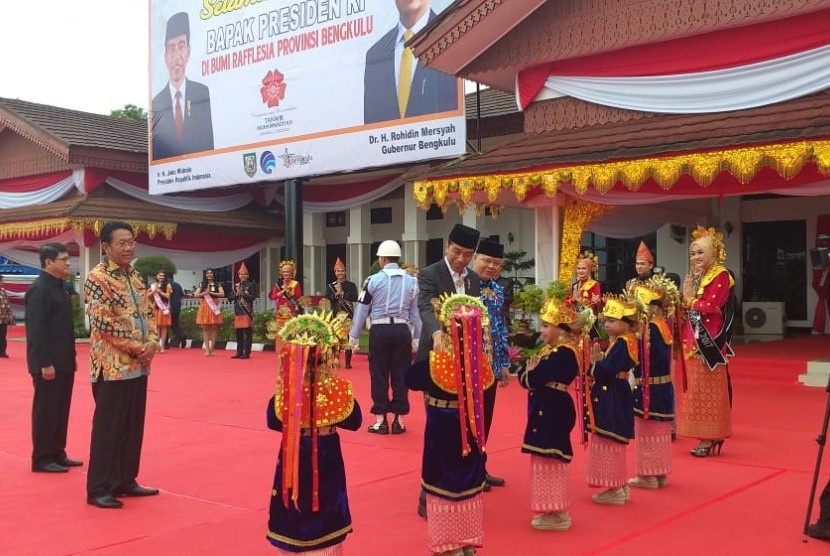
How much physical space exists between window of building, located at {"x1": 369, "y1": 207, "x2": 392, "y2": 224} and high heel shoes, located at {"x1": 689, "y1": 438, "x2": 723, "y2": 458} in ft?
49.3

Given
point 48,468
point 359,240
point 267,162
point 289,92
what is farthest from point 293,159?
point 48,468

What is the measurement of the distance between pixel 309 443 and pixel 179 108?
17529 mm

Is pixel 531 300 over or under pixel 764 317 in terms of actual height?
over

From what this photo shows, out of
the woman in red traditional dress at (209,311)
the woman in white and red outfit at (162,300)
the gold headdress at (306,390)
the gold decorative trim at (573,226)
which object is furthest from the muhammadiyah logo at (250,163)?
the gold headdress at (306,390)

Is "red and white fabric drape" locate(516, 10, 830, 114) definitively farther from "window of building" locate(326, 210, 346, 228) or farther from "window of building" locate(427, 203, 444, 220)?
"window of building" locate(326, 210, 346, 228)

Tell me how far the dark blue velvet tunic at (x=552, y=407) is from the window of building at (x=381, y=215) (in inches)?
655

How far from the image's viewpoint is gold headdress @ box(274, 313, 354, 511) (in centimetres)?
356

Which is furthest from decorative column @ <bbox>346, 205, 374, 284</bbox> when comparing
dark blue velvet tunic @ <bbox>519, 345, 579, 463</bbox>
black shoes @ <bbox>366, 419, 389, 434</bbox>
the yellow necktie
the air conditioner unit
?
dark blue velvet tunic @ <bbox>519, 345, 579, 463</bbox>

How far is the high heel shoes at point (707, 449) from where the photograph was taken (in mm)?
6488

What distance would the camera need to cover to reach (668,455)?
18.1ft

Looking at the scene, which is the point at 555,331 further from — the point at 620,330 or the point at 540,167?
the point at 540,167

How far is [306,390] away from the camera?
3619 mm

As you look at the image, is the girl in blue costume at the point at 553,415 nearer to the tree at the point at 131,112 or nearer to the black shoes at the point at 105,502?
the black shoes at the point at 105,502

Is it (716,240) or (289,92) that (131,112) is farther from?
(716,240)
